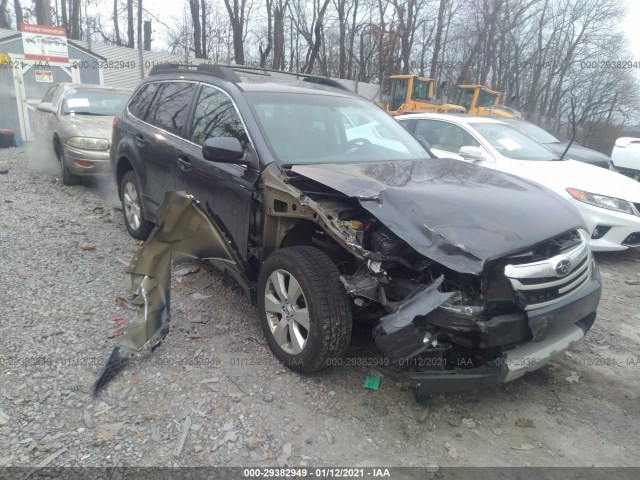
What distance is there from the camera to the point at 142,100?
5070mm

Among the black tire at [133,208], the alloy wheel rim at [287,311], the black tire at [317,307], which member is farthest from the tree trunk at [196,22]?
the black tire at [317,307]

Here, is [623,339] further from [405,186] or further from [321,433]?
[321,433]

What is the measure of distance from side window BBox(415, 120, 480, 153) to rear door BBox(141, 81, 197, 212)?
11.3ft

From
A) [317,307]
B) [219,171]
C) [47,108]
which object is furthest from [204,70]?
[47,108]

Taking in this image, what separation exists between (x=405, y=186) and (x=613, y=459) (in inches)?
73.1

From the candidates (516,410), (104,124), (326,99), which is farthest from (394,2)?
(516,410)

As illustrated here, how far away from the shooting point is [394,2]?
101 feet

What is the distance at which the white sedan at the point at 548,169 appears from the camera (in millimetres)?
5211

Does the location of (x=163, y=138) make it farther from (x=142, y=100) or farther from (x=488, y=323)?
(x=488, y=323)

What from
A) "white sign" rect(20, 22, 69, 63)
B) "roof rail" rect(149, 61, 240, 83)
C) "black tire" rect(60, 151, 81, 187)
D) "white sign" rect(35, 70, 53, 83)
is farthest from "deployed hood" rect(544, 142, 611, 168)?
"white sign" rect(35, 70, 53, 83)

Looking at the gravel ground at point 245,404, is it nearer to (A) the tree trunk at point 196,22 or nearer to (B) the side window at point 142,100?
(B) the side window at point 142,100

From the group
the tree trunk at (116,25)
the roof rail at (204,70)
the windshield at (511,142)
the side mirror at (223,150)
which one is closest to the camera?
the side mirror at (223,150)

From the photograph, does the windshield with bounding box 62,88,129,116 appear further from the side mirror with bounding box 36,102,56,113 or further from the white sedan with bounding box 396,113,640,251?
the white sedan with bounding box 396,113,640,251

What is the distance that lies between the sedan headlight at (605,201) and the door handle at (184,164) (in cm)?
424
